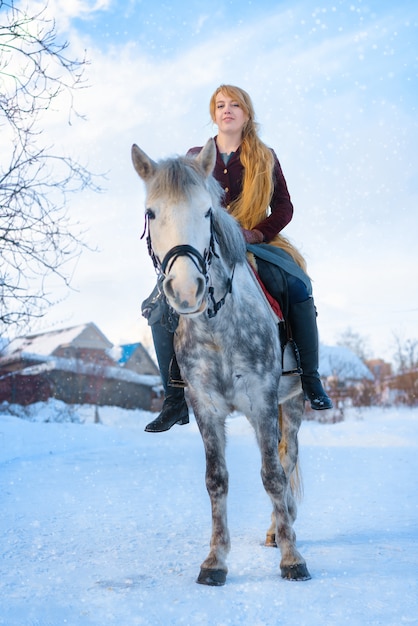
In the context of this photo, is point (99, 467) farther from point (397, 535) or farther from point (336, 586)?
point (336, 586)

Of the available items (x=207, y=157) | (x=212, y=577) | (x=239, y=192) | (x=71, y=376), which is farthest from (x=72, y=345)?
(x=207, y=157)

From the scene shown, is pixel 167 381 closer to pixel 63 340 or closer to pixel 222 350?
pixel 222 350

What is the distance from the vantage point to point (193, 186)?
11.9ft

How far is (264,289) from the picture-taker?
15.5 feet

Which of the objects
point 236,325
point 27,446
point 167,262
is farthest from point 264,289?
point 27,446

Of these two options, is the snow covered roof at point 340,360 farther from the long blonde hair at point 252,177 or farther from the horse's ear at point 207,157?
the horse's ear at point 207,157

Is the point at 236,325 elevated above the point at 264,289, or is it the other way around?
the point at 264,289

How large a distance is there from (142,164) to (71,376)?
34718mm

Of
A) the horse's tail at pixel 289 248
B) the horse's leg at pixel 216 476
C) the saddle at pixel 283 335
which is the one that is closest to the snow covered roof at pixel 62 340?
the horse's tail at pixel 289 248

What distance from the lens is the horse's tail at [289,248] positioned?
5.56 meters

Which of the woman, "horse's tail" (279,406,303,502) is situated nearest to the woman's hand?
the woman

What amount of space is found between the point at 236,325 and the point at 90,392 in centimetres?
3479

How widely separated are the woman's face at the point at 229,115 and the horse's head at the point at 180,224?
158 cm

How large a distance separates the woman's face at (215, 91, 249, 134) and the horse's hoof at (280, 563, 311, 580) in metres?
3.61
